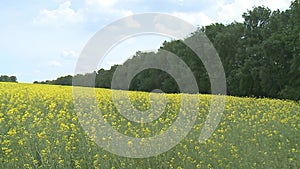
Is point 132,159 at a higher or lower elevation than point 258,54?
lower

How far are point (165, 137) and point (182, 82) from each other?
79.8ft

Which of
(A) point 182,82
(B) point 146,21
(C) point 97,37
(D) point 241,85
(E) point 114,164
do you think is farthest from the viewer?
(D) point 241,85

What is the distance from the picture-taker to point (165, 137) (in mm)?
7781

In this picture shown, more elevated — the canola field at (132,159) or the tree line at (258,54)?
the tree line at (258,54)

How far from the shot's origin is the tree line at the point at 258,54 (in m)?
29.5

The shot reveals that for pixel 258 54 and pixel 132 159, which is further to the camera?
pixel 258 54

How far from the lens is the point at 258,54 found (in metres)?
34.1

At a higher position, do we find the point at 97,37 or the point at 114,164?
the point at 97,37

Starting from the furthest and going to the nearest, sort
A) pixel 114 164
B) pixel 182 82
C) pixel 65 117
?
pixel 182 82
pixel 65 117
pixel 114 164

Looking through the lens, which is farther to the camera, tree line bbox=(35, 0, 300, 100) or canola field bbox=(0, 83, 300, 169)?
tree line bbox=(35, 0, 300, 100)

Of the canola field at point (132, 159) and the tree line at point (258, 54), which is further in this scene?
the tree line at point (258, 54)

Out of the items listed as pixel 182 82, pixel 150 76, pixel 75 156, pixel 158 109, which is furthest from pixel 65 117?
pixel 150 76

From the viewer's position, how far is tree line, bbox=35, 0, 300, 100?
96.8ft

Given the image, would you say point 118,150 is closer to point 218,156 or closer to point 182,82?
point 218,156
